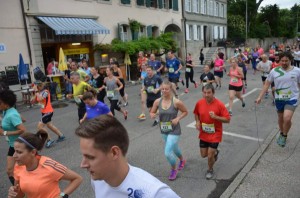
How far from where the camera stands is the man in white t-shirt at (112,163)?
1.57m

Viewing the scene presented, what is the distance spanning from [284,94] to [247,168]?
1855 millimetres

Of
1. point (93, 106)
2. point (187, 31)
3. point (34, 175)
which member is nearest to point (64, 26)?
point (93, 106)

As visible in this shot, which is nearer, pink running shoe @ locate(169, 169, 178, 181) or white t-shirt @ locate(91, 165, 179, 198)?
white t-shirt @ locate(91, 165, 179, 198)

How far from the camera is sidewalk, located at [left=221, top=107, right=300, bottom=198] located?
4410 mm

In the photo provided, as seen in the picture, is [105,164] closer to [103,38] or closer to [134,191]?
[134,191]

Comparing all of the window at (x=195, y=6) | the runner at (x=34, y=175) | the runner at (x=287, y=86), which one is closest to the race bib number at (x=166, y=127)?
the runner at (x=34, y=175)

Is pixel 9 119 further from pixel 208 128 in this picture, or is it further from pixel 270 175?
pixel 270 175

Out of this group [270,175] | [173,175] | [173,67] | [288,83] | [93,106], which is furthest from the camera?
[173,67]

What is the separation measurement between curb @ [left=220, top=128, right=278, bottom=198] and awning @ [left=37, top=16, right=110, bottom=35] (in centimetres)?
1180

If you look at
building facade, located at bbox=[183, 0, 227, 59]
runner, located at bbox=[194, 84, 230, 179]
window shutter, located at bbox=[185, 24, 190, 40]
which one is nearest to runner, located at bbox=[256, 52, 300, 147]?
runner, located at bbox=[194, 84, 230, 179]

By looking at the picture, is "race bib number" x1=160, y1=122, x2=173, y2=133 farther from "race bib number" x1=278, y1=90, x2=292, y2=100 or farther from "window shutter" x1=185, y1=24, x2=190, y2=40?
"window shutter" x1=185, y1=24, x2=190, y2=40

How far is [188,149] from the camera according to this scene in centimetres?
660

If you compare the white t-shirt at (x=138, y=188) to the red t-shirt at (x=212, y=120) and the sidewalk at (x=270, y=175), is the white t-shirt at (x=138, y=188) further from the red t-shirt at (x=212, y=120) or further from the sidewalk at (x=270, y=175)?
the red t-shirt at (x=212, y=120)

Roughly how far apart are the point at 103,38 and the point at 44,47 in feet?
12.8
